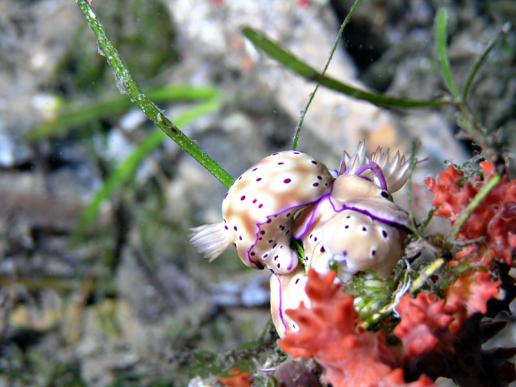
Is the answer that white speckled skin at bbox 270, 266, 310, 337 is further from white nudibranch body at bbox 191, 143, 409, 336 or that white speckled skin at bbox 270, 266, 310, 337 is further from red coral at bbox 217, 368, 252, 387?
red coral at bbox 217, 368, 252, 387

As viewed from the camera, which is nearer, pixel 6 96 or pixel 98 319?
pixel 98 319

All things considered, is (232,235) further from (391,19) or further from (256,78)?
(391,19)

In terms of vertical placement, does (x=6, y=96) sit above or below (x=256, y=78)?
above

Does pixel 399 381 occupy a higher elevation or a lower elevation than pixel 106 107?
lower

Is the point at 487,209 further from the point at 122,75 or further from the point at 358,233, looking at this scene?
the point at 122,75

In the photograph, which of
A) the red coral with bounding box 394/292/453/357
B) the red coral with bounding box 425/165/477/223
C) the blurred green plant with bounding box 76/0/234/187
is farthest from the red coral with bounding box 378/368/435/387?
the blurred green plant with bounding box 76/0/234/187

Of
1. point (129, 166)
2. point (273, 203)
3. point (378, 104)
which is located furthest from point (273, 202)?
point (129, 166)

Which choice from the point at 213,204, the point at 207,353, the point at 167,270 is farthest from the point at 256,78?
the point at 207,353
